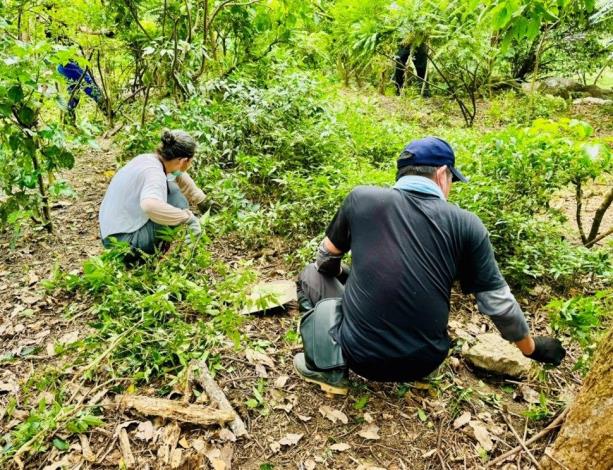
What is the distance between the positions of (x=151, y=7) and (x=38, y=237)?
344 cm

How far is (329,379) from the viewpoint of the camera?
2725mm

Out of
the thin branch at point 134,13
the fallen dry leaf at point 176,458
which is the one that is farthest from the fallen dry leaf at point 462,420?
the thin branch at point 134,13

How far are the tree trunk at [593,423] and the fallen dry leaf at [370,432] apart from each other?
3.01 feet

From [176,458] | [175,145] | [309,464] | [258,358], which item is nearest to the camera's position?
[176,458]

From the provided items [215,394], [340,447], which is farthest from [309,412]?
[215,394]

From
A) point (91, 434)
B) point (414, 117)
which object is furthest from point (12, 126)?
point (414, 117)

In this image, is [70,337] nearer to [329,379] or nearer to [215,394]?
[215,394]

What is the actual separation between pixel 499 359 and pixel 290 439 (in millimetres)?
1451

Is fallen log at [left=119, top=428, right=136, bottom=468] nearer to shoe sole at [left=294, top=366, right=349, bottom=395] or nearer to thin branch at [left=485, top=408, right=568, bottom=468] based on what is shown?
shoe sole at [left=294, top=366, right=349, bottom=395]

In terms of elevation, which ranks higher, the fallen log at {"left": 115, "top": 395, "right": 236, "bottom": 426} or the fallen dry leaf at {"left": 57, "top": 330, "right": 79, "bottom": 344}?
the fallen log at {"left": 115, "top": 395, "right": 236, "bottom": 426}

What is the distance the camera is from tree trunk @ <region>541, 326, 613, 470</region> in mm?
1758

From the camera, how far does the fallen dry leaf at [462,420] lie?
102 inches

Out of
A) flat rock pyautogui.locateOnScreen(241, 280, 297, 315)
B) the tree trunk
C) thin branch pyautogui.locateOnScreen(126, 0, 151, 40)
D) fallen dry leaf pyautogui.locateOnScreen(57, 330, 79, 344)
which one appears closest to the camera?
the tree trunk

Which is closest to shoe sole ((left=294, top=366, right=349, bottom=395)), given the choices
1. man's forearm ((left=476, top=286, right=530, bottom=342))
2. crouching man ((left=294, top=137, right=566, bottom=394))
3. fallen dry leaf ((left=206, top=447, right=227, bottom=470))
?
crouching man ((left=294, top=137, right=566, bottom=394))
